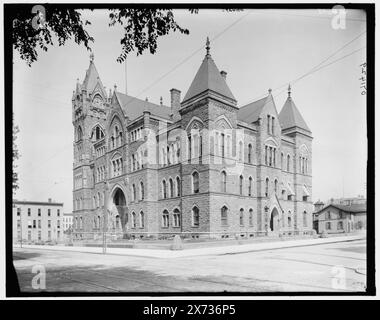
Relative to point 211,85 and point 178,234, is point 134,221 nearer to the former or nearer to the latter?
point 178,234

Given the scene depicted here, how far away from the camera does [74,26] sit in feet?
25.6

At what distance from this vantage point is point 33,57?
26.6ft

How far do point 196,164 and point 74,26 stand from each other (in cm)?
1613

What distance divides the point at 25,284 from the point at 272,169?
21957 mm

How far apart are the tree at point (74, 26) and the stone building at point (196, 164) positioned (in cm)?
1334

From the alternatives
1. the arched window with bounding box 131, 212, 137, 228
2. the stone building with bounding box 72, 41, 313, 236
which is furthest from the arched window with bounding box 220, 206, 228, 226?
the arched window with bounding box 131, 212, 137, 228

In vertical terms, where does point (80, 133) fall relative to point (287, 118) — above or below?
below

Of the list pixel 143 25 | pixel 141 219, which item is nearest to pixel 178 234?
pixel 141 219

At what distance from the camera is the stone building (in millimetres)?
22703

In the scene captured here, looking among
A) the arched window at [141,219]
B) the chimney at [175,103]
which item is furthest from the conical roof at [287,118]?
the arched window at [141,219]

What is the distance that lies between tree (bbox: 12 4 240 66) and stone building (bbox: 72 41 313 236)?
13.3 metres

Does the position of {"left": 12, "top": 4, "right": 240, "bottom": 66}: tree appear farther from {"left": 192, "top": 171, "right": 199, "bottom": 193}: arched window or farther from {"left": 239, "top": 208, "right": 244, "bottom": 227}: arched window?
{"left": 239, "top": 208, "right": 244, "bottom": 227}: arched window
